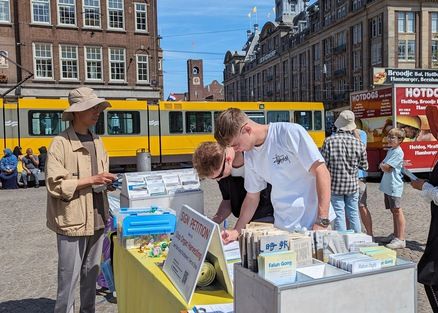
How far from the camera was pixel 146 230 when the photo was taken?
3.13 meters

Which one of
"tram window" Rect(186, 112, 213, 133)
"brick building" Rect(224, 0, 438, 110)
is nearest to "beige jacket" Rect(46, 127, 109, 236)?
"tram window" Rect(186, 112, 213, 133)

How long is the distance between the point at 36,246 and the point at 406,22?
54.0 metres

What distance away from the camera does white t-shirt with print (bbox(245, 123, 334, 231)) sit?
9.29 feet

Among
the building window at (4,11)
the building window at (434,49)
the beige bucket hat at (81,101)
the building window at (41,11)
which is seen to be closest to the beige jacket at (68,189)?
the beige bucket hat at (81,101)

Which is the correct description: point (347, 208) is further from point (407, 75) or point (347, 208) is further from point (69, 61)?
point (69, 61)

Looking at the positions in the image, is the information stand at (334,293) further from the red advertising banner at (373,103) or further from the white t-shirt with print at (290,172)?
the red advertising banner at (373,103)

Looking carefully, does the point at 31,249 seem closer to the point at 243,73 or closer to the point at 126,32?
the point at 126,32

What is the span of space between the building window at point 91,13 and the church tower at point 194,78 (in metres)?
49.5

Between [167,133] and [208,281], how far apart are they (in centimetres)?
1710

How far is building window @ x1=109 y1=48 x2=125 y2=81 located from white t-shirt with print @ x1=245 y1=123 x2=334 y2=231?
1146 inches

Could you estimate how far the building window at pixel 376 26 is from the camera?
5288 cm

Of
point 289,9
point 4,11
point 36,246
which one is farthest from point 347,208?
point 289,9

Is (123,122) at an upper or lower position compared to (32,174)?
upper

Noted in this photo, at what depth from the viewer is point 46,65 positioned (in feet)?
95.4
